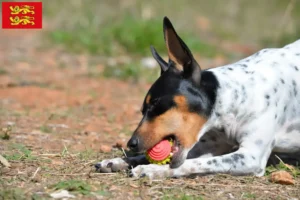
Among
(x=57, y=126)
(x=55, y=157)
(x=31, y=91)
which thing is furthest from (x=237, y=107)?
(x=31, y=91)

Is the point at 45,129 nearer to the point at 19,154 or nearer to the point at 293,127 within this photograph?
the point at 19,154

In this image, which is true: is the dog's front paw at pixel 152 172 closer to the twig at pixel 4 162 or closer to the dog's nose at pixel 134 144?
the dog's nose at pixel 134 144

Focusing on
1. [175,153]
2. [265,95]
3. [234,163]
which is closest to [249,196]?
[234,163]

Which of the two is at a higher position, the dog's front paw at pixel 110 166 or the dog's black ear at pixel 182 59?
the dog's black ear at pixel 182 59

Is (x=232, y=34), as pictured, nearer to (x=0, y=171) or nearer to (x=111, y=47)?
(x=111, y=47)

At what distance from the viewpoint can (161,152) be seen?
4891 millimetres

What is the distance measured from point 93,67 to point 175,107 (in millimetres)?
5549

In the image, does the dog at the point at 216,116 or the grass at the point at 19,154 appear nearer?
the dog at the point at 216,116

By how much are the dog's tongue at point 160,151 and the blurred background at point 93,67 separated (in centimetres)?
29

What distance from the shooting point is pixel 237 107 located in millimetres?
5152

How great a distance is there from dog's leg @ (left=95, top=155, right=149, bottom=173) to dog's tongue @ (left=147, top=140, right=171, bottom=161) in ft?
1.02

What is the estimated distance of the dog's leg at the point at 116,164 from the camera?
5000 millimetres

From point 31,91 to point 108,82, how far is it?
4.60 ft

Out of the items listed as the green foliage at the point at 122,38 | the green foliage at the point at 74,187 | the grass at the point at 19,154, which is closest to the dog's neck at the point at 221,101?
the green foliage at the point at 74,187
